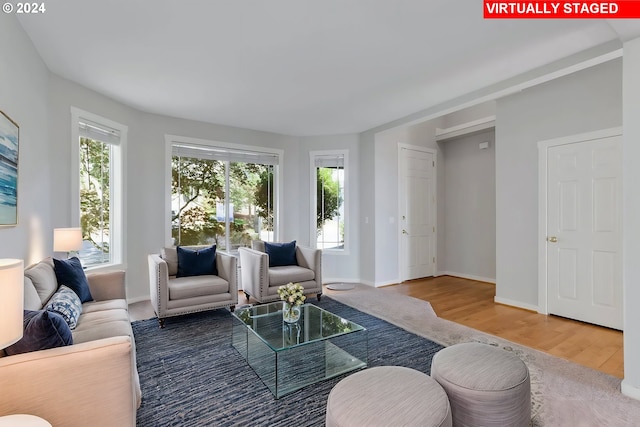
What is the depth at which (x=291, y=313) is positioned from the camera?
2744mm

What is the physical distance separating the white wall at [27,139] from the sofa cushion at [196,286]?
119 centimetres

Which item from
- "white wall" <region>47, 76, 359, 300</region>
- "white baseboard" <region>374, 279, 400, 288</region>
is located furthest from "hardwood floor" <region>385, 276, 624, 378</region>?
"white wall" <region>47, 76, 359, 300</region>

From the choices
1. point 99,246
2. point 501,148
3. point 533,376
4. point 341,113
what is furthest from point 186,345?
point 501,148

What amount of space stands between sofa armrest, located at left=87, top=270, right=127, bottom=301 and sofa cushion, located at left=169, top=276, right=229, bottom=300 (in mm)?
487

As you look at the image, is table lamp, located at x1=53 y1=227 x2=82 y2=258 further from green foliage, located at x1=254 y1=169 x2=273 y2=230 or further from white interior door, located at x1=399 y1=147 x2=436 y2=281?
white interior door, located at x1=399 y1=147 x2=436 y2=281

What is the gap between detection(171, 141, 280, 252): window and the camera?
4.69 meters

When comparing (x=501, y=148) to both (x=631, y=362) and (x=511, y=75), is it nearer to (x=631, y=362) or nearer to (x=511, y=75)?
(x=511, y=75)

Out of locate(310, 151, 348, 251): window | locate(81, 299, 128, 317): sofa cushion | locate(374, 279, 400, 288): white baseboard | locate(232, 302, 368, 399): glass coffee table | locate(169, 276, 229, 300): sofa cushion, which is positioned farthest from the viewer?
locate(310, 151, 348, 251): window

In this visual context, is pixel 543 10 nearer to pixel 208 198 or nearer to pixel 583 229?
pixel 583 229

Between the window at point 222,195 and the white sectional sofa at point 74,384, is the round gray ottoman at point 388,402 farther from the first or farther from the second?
the window at point 222,195

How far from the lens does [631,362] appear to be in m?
2.10

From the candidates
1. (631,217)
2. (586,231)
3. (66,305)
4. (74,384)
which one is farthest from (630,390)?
(66,305)

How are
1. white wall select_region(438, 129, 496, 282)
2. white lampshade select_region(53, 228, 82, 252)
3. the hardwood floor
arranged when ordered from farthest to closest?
white wall select_region(438, 129, 496, 282)
white lampshade select_region(53, 228, 82, 252)
the hardwood floor

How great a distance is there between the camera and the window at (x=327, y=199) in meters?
5.55
